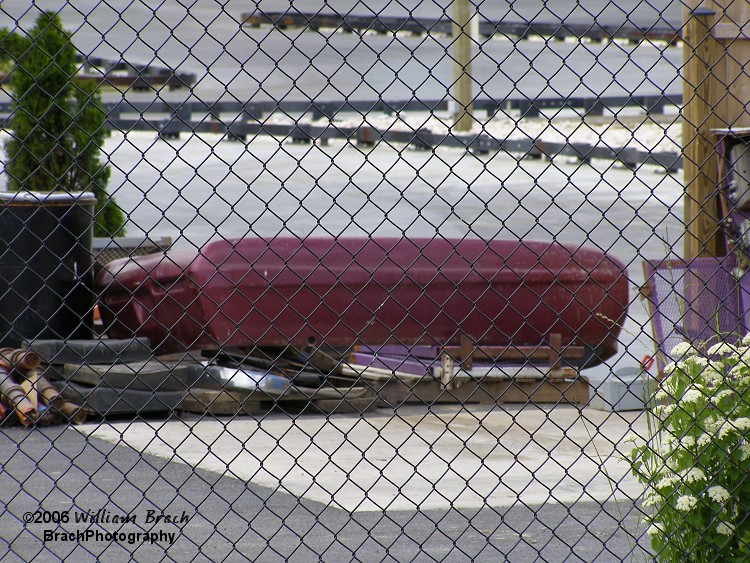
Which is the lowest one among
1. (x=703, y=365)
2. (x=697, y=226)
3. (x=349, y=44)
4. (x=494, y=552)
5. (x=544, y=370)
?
(x=349, y=44)

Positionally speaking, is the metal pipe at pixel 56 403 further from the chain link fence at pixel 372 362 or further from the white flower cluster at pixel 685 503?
the white flower cluster at pixel 685 503

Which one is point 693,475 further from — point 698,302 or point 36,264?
point 36,264

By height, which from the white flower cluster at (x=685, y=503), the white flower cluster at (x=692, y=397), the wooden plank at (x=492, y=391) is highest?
the white flower cluster at (x=692, y=397)

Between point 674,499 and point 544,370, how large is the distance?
132 inches

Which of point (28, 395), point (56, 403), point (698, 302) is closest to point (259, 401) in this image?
point (56, 403)

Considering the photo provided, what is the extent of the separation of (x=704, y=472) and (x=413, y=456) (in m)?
2.41

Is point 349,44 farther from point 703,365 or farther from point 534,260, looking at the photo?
point 703,365

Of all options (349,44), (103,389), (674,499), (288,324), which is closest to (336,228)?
(288,324)

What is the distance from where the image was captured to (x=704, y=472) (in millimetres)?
3189

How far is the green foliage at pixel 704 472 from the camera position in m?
3.17

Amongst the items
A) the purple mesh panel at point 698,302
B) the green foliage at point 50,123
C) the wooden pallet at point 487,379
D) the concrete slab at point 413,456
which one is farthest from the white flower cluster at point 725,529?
the green foliage at point 50,123

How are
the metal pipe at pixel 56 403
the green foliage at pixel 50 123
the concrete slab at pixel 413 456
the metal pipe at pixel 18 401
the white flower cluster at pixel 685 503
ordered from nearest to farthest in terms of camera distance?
the white flower cluster at pixel 685 503 < the concrete slab at pixel 413 456 < the metal pipe at pixel 18 401 < the metal pipe at pixel 56 403 < the green foliage at pixel 50 123

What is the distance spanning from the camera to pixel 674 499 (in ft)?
10.5

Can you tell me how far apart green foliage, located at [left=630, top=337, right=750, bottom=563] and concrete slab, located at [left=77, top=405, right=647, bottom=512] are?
103 cm
